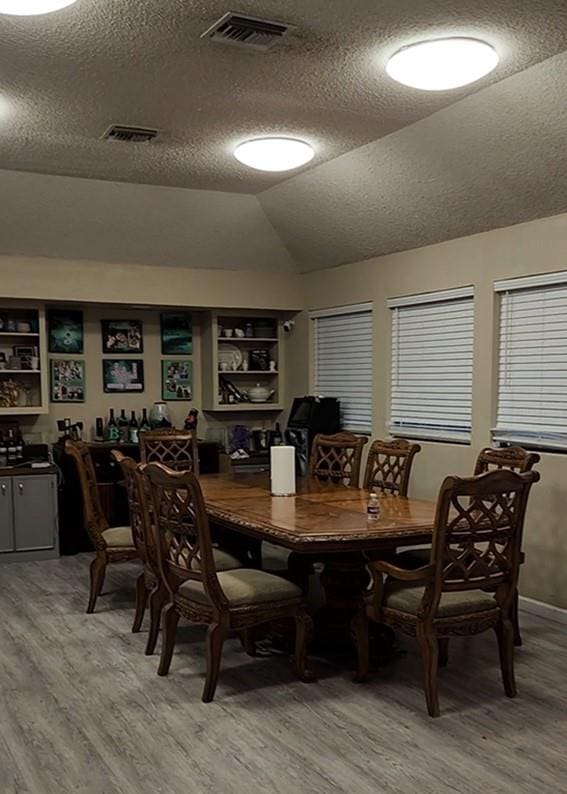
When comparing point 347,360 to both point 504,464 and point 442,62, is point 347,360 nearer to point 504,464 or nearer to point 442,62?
point 504,464

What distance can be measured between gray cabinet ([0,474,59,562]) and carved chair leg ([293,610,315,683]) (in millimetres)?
3331

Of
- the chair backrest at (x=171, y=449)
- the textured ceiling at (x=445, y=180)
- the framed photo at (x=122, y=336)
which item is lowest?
the chair backrest at (x=171, y=449)

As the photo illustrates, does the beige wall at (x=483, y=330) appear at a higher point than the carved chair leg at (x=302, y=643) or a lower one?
higher

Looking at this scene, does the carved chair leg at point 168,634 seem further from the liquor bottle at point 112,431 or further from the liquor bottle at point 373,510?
the liquor bottle at point 112,431

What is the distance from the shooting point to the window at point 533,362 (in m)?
4.82

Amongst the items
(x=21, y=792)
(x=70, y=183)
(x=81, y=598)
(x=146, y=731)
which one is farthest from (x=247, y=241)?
(x=21, y=792)

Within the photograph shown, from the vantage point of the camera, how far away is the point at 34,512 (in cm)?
640

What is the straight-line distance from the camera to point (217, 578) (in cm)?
358

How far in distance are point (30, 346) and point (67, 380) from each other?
47 cm

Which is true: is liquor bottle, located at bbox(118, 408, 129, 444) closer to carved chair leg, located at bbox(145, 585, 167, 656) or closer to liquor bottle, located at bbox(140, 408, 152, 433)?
liquor bottle, located at bbox(140, 408, 152, 433)

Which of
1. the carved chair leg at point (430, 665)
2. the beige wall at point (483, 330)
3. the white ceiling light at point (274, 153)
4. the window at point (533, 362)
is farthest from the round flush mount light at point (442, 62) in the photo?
the carved chair leg at point (430, 665)

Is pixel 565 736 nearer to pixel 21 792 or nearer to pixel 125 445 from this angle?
pixel 21 792

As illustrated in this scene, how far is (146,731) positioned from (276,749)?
1.85ft

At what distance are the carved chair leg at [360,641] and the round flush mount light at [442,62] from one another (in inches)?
94.9
